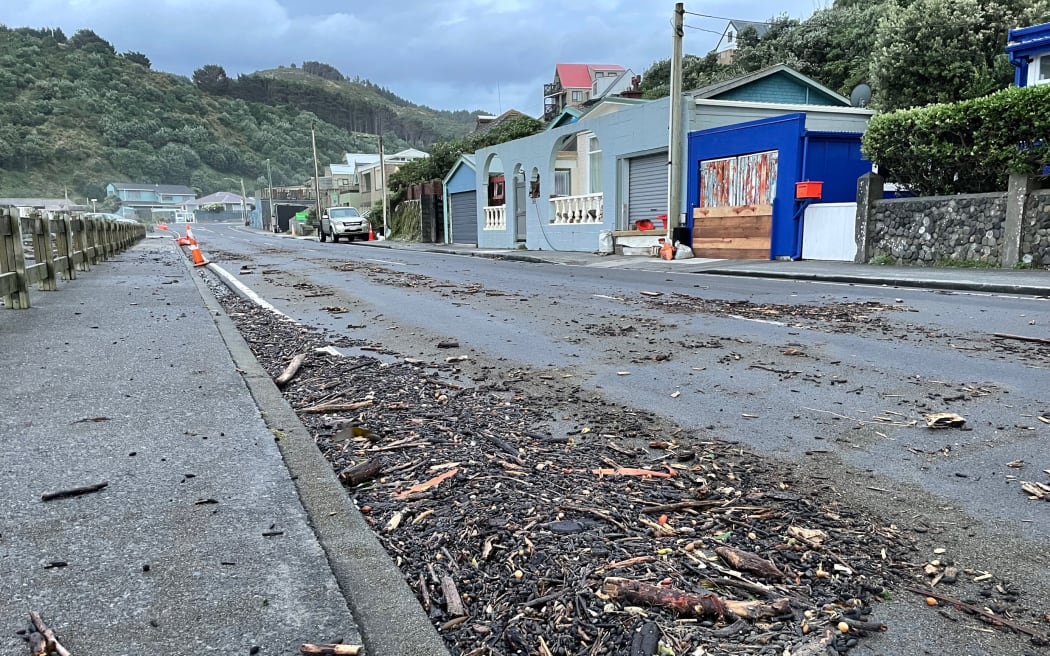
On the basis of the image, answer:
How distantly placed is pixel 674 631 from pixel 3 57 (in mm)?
144196

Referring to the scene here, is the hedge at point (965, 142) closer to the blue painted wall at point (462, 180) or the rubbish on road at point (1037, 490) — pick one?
the rubbish on road at point (1037, 490)

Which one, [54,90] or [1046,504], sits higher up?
[54,90]

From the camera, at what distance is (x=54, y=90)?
111m

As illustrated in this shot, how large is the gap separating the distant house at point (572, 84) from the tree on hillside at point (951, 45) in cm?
6584

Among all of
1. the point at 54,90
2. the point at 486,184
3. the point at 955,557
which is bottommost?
the point at 955,557

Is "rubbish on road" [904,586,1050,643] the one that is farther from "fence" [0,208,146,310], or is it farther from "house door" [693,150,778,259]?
"house door" [693,150,778,259]

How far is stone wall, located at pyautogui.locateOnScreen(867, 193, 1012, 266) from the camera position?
1353cm

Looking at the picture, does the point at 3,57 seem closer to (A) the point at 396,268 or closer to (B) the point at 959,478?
(A) the point at 396,268

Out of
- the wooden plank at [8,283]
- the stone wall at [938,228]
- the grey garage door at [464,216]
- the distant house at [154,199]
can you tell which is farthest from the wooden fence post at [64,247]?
the distant house at [154,199]

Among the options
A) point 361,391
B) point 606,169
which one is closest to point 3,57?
point 606,169

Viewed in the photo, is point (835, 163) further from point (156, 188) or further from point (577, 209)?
point (156, 188)

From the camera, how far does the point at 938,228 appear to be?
14375 mm

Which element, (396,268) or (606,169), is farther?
(606,169)

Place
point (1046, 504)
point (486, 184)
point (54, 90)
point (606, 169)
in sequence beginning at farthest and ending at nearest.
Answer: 1. point (54, 90)
2. point (486, 184)
3. point (606, 169)
4. point (1046, 504)
